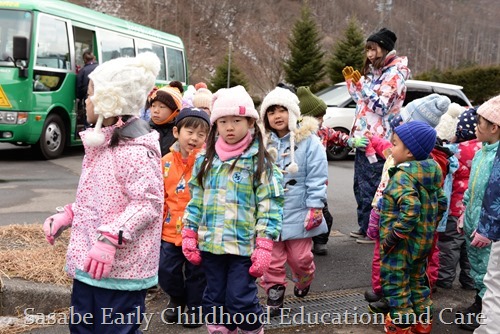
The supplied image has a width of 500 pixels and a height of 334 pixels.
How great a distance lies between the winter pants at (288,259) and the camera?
4.06 m

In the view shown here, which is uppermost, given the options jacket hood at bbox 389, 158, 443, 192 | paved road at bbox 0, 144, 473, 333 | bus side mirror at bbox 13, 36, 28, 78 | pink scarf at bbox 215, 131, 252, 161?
bus side mirror at bbox 13, 36, 28, 78

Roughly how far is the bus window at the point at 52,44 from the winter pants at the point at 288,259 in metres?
8.15

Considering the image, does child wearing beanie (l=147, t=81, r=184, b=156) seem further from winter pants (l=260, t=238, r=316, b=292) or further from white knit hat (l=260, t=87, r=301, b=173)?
winter pants (l=260, t=238, r=316, b=292)

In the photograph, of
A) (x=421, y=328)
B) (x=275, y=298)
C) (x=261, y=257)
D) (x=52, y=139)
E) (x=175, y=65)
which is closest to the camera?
(x=261, y=257)

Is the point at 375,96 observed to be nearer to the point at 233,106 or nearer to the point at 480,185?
the point at 480,185

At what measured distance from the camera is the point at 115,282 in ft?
8.92

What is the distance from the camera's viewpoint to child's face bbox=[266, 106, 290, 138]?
4074 millimetres

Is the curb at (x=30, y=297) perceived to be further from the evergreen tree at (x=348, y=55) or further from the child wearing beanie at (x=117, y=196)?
the evergreen tree at (x=348, y=55)

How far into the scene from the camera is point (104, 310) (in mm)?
2766

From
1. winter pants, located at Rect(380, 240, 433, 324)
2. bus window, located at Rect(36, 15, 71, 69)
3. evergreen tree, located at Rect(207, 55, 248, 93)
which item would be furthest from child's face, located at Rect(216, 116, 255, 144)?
evergreen tree, located at Rect(207, 55, 248, 93)

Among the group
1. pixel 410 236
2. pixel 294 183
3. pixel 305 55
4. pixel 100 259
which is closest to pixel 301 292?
pixel 294 183

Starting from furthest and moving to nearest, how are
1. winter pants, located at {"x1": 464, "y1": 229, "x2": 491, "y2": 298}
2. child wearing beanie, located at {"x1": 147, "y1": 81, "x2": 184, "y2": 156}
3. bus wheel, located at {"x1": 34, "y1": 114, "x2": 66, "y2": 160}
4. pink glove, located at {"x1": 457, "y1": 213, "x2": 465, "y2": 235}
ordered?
bus wheel, located at {"x1": 34, "y1": 114, "x2": 66, "y2": 160} < child wearing beanie, located at {"x1": 147, "y1": 81, "x2": 184, "y2": 156} < pink glove, located at {"x1": 457, "y1": 213, "x2": 465, "y2": 235} < winter pants, located at {"x1": 464, "y1": 229, "x2": 491, "y2": 298}

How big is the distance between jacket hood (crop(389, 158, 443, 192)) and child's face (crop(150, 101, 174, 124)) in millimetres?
1964

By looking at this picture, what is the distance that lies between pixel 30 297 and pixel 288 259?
1.89 metres
